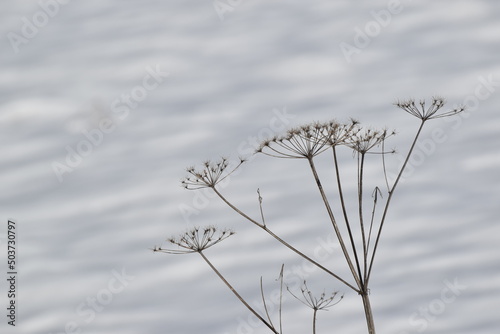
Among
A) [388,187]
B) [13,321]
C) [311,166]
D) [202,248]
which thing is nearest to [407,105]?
[388,187]

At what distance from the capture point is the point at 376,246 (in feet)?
34.8

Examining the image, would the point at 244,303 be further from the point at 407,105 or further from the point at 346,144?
the point at 407,105

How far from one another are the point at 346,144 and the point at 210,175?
2131 millimetres

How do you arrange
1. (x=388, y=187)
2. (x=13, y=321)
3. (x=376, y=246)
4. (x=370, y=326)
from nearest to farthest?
1. (x=370, y=326)
2. (x=376, y=246)
3. (x=388, y=187)
4. (x=13, y=321)

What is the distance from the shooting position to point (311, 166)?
1077cm

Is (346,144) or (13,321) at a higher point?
(13,321)

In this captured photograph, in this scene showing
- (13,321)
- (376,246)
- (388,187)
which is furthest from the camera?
(13,321)

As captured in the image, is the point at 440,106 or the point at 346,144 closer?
the point at 346,144

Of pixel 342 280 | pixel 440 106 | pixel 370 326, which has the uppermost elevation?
pixel 440 106

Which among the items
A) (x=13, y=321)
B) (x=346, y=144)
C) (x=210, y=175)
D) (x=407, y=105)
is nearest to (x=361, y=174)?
(x=346, y=144)

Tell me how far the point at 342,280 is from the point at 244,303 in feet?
4.80

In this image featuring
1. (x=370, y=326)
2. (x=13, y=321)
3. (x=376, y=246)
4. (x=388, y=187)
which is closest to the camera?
(x=370, y=326)

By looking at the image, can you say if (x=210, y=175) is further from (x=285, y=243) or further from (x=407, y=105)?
(x=407, y=105)

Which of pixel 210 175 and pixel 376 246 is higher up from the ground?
pixel 210 175
